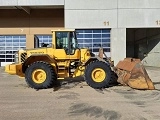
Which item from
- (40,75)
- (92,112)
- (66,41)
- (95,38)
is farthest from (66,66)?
(95,38)

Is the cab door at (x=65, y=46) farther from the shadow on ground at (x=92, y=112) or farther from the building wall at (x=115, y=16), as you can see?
the building wall at (x=115, y=16)

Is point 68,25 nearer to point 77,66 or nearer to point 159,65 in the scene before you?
point 159,65

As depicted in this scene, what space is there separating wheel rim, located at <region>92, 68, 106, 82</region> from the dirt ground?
0.50m

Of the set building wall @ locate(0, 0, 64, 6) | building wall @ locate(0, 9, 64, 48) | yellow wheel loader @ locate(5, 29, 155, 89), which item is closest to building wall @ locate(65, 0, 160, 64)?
building wall @ locate(0, 0, 64, 6)

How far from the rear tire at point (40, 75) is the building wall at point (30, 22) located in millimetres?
16844

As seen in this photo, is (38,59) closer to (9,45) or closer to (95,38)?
(95,38)

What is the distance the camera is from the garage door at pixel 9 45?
96.1 feet

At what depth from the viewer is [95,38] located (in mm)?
25500

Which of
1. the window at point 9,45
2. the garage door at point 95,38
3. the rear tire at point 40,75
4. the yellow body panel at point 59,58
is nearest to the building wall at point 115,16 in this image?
the garage door at point 95,38

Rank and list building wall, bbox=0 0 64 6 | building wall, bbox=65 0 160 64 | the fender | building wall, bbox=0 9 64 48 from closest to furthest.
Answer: the fender
building wall, bbox=65 0 160 64
building wall, bbox=0 0 64 6
building wall, bbox=0 9 64 48

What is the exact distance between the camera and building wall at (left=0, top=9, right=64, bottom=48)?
28484mm

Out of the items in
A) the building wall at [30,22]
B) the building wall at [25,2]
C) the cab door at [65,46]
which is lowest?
the cab door at [65,46]

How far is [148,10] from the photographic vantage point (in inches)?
940

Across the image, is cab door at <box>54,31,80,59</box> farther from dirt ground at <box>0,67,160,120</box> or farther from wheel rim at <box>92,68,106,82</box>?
dirt ground at <box>0,67,160,120</box>
